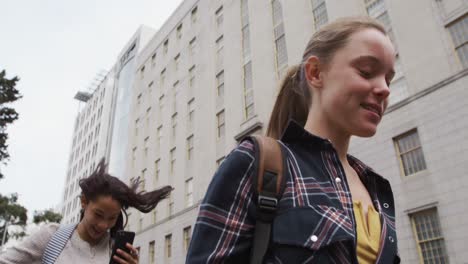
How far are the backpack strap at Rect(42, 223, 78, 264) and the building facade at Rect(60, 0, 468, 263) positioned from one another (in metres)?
2.50

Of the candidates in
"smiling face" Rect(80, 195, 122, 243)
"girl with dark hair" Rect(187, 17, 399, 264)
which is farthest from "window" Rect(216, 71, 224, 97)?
"girl with dark hair" Rect(187, 17, 399, 264)

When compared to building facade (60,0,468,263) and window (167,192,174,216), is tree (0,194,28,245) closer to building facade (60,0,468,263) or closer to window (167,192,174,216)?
building facade (60,0,468,263)

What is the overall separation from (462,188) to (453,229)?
1305mm

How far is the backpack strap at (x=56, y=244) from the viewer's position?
10.1 feet

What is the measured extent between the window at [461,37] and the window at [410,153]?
9.65 ft

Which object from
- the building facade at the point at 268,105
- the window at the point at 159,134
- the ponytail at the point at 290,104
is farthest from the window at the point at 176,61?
the ponytail at the point at 290,104

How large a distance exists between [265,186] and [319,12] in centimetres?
2025

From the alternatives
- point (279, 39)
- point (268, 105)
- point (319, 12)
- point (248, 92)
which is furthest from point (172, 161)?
point (319, 12)

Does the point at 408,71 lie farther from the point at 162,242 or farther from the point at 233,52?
the point at 162,242

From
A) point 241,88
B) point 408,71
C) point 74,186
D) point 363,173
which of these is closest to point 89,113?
point 74,186

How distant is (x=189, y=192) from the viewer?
89.1 feet

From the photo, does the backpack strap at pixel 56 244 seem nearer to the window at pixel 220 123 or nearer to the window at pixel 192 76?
the window at pixel 220 123

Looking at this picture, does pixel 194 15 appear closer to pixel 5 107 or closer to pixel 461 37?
pixel 5 107

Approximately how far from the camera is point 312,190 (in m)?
1.34
